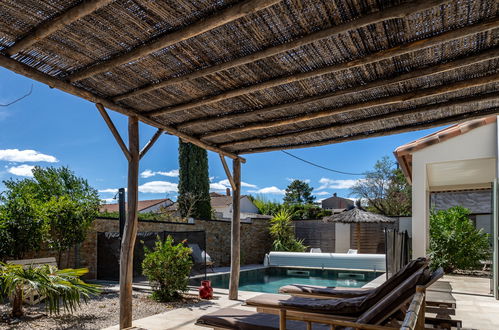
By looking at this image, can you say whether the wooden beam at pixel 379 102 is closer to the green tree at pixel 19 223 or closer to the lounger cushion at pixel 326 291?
the lounger cushion at pixel 326 291

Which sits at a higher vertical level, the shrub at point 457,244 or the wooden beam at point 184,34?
the wooden beam at point 184,34

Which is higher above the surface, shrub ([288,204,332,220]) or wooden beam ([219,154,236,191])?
wooden beam ([219,154,236,191])

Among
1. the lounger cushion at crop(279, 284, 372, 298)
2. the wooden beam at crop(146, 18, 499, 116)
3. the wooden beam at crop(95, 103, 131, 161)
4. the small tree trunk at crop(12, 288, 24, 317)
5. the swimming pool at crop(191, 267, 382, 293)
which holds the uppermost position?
the wooden beam at crop(146, 18, 499, 116)

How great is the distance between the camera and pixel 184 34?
9.89 feet

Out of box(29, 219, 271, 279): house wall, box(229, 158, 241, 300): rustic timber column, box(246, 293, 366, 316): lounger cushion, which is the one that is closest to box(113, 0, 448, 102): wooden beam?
box(246, 293, 366, 316): lounger cushion

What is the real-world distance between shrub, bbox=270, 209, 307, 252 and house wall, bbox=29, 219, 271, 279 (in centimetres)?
61

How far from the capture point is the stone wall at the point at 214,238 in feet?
32.0

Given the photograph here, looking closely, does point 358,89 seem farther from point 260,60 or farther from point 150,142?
point 150,142

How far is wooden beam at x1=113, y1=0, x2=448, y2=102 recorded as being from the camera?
263 centimetres

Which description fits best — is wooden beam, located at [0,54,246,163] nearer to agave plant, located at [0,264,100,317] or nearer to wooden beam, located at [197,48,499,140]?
wooden beam, located at [197,48,499,140]

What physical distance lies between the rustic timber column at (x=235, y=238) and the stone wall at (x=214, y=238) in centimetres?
453

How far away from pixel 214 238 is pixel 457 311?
9142 mm

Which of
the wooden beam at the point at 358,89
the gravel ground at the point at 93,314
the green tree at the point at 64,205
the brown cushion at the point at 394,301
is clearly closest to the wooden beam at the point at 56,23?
the wooden beam at the point at 358,89

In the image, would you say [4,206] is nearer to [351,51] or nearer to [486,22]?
[351,51]
